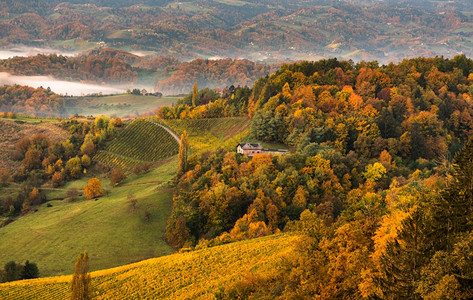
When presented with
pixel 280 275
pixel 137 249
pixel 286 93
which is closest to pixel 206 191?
pixel 137 249

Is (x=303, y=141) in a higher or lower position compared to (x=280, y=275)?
lower

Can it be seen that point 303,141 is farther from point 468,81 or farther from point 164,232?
point 468,81

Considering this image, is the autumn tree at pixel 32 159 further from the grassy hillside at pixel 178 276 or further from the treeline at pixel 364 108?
the grassy hillside at pixel 178 276

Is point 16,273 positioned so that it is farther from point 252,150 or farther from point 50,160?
point 50,160

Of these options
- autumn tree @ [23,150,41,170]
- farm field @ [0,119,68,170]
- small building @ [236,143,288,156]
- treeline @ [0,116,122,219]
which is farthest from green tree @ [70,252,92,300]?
farm field @ [0,119,68,170]

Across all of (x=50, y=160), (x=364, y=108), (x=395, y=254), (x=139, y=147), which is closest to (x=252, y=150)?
(x=364, y=108)

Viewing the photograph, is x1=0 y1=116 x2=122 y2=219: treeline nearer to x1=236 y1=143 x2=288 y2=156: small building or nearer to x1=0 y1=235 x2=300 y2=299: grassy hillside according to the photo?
x1=236 y1=143 x2=288 y2=156: small building
